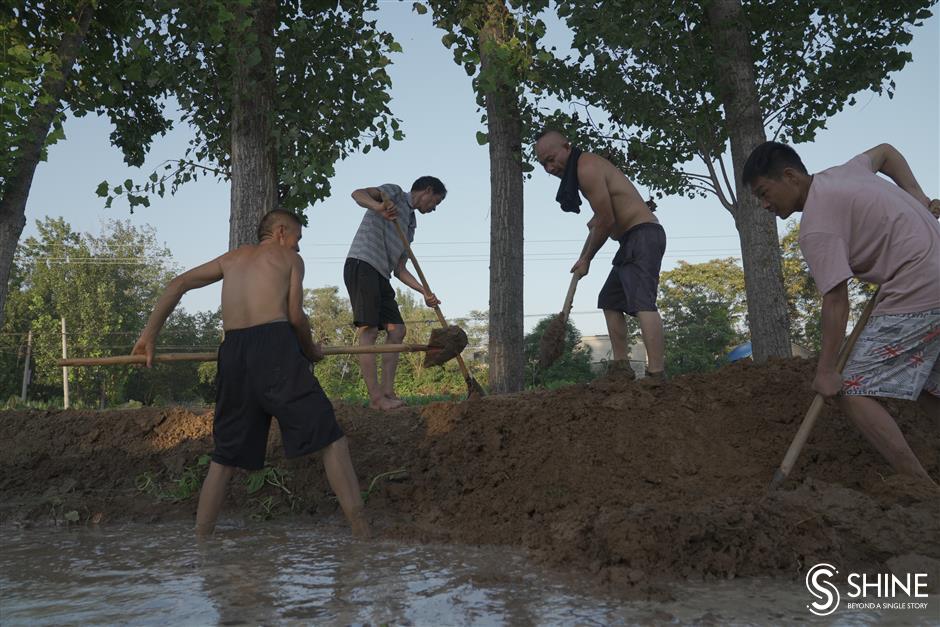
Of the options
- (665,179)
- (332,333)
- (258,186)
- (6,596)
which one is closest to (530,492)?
(6,596)

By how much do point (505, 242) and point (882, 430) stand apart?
5.40 metres

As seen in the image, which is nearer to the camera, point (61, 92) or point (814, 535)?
point (814, 535)

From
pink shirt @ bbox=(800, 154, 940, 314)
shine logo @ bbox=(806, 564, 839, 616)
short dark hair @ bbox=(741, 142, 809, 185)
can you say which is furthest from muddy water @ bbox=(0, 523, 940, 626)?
short dark hair @ bbox=(741, 142, 809, 185)

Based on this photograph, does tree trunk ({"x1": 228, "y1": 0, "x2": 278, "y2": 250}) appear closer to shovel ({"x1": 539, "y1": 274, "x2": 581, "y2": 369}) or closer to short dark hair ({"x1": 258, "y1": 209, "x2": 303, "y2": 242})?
short dark hair ({"x1": 258, "y1": 209, "x2": 303, "y2": 242})

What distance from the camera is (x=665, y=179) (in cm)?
1062

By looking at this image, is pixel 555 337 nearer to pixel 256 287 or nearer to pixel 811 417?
pixel 811 417

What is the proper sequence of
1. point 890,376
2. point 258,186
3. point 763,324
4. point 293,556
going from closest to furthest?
point 890,376, point 293,556, point 258,186, point 763,324

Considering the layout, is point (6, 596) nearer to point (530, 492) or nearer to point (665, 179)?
point (530, 492)

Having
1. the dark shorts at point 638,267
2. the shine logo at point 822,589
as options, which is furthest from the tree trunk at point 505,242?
the shine logo at point 822,589

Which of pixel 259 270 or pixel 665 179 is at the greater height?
pixel 665 179

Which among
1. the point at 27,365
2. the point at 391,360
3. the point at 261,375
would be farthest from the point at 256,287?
the point at 27,365

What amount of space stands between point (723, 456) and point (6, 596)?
3.78m

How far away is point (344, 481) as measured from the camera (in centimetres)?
406

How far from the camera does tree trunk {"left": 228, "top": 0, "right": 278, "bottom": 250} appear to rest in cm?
714
